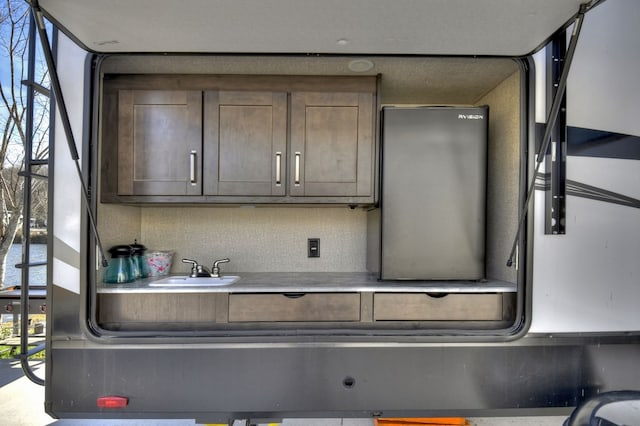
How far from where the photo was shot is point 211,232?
2238 mm

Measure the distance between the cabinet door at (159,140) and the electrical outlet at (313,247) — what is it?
89 cm

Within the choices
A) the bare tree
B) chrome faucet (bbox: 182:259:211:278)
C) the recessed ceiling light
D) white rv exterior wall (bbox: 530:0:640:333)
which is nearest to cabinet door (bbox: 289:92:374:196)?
the recessed ceiling light

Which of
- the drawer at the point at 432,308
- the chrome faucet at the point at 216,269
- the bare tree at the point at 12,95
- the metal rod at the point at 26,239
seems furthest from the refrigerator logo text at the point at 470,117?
the bare tree at the point at 12,95

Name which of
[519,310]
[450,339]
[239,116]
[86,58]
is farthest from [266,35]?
[519,310]

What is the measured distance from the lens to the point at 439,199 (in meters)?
1.75

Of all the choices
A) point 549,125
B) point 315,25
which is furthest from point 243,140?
point 549,125

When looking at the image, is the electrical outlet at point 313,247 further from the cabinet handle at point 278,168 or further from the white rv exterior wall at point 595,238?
the white rv exterior wall at point 595,238

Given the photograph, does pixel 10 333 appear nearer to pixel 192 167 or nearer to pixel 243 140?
pixel 192 167

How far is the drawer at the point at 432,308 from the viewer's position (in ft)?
5.35

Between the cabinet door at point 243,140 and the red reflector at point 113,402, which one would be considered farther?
the cabinet door at point 243,140

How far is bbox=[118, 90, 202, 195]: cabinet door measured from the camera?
1.80 metres

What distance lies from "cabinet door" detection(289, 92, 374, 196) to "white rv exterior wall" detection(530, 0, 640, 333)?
100cm

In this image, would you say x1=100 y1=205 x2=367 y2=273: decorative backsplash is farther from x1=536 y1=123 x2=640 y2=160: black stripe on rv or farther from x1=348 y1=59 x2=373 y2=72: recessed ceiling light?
x1=536 y1=123 x2=640 y2=160: black stripe on rv

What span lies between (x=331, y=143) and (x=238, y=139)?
57cm
